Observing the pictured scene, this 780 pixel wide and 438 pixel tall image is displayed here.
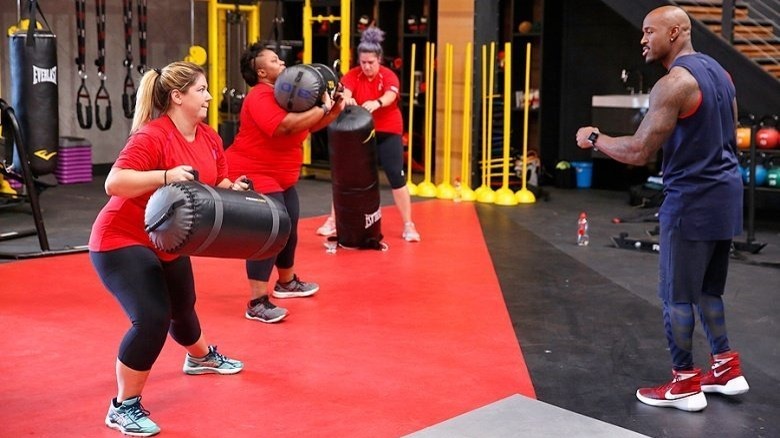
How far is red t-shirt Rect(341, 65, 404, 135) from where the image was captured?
7.18m

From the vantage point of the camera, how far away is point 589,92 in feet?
35.2

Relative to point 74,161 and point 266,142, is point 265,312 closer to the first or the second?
point 266,142

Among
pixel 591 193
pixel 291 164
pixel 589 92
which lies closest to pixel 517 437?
pixel 291 164

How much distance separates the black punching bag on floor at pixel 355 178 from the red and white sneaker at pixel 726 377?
326cm

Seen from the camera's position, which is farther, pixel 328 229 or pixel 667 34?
pixel 328 229

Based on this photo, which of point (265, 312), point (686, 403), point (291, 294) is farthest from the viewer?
point (291, 294)

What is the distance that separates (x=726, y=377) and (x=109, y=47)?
886 centimetres

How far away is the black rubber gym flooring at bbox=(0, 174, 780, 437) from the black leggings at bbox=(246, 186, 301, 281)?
3.51 feet

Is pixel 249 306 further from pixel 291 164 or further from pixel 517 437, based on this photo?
pixel 517 437

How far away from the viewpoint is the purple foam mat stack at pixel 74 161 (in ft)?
33.8

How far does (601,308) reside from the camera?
545 cm

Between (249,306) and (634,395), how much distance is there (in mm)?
2086

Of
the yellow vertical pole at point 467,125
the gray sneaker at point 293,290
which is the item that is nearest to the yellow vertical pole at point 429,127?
the yellow vertical pole at point 467,125

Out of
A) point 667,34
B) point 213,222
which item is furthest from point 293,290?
point 667,34
